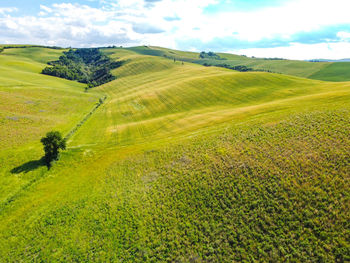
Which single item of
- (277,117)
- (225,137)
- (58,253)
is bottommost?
(58,253)

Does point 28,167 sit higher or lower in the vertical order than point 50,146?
lower

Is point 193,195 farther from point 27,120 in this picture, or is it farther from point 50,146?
point 27,120

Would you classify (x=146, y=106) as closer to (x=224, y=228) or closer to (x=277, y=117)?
(x=277, y=117)

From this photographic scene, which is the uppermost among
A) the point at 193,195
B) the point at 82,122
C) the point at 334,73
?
the point at 334,73

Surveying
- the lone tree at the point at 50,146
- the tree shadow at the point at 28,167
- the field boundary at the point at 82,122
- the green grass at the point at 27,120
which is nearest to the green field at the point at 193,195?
the tree shadow at the point at 28,167

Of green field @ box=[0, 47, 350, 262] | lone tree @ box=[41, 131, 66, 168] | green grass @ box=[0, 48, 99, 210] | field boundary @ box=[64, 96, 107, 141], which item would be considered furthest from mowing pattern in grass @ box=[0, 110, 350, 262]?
field boundary @ box=[64, 96, 107, 141]

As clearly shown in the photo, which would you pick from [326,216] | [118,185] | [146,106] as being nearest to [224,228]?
[326,216]

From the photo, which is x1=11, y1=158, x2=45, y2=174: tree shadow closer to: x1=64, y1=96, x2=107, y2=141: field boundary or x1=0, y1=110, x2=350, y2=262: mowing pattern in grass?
x1=0, y1=110, x2=350, y2=262: mowing pattern in grass

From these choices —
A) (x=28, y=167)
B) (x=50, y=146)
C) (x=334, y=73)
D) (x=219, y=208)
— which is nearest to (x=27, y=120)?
(x=28, y=167)
